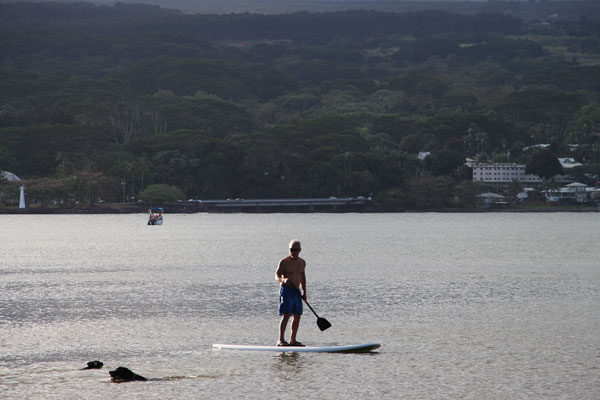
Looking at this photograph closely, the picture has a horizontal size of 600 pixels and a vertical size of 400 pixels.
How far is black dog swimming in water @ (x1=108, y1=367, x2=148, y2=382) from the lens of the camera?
19344 mm

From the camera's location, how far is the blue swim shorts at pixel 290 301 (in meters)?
22.2

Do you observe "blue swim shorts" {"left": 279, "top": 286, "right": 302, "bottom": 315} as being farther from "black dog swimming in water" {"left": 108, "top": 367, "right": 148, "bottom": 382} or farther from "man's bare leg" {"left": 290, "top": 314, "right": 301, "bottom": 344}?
"black dog swimming in water" {"left": 108, "top": 367, "right": 148, "bottom": 382}

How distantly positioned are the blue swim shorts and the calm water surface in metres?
1.08

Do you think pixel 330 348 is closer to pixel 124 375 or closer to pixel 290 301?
pixel 290 301

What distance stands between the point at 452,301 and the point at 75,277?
20.7m

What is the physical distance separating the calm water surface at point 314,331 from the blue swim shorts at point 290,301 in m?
1.08

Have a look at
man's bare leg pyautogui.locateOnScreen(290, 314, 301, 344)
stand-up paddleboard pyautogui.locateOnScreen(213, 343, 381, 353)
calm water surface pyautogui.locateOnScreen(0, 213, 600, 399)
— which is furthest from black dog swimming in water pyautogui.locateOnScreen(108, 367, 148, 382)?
man's bare leg pyautogui.locateOnScreen(290, 314, 301, 344)

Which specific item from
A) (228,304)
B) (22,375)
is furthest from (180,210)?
(22,375)

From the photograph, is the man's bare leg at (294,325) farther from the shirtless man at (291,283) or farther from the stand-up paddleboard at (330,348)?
the stand-up paddleboard at (330,348)

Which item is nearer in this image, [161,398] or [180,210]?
[161,398]

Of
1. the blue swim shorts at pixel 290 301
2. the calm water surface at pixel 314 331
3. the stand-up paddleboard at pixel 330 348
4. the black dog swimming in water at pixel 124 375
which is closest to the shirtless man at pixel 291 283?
the blue swim shorts at pixel 290 301

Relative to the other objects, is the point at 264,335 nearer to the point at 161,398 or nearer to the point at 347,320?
the point at 347,320

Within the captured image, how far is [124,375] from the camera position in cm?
1933

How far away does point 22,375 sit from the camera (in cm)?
2002
